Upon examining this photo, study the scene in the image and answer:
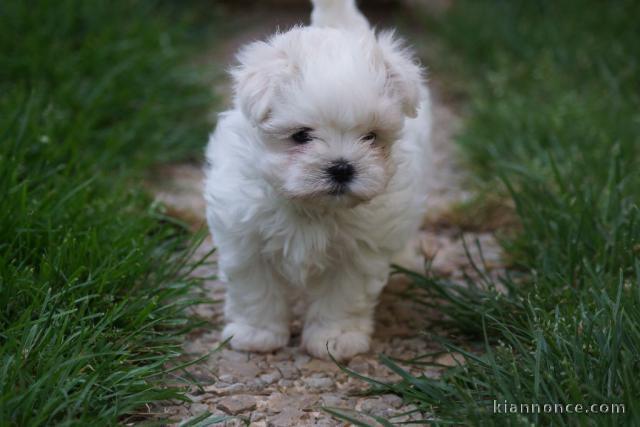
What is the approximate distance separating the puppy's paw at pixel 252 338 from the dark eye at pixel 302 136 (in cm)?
97

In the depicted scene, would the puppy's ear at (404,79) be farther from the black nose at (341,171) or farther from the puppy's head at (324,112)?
the black nose at (341,171)

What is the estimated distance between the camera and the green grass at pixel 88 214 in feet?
8.89

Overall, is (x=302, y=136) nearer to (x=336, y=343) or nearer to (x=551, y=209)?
(x=336, y=343)

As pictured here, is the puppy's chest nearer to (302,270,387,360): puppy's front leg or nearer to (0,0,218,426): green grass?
(302,270,387,360): puppy's front leg

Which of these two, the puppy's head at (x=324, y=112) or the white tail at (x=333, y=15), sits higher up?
the white tail at (x=333, y=15)

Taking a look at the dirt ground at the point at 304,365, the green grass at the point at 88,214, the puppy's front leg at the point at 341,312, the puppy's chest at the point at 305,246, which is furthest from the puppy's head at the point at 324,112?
the green grass at the point at 88,214

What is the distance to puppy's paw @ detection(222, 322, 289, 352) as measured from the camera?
3.40 metres

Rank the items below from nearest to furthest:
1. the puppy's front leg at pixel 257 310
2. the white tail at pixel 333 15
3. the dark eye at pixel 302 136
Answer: the dark eye at pixel 302 136 → the puppy's front leg at pixel 257 310 → the white tail at pixel 333 15

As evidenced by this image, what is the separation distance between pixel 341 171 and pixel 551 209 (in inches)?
62.5

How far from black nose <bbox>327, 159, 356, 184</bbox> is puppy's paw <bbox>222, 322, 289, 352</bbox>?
927 mm

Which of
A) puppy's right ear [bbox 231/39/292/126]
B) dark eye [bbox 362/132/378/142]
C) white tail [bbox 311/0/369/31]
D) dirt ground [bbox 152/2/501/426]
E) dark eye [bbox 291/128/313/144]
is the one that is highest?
white tail [bbox 311/0/369/31]

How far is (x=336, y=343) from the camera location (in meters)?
3.39

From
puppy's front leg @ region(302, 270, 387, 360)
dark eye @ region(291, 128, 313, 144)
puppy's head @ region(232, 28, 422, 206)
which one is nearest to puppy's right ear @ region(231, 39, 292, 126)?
puppy's head @ region(232, 28, 422, 206)

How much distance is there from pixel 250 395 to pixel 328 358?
1.41 ft
